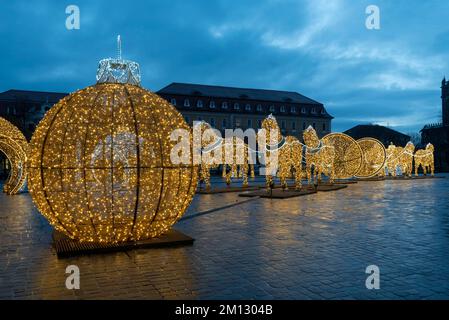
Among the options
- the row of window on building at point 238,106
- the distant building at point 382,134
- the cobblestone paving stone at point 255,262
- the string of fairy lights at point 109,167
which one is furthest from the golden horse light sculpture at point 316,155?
the distant building at point 382,134

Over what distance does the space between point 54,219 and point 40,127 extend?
1.89m

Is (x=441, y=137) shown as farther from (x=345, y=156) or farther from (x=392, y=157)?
(x=345, y=156)

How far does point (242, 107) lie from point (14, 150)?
4509cm

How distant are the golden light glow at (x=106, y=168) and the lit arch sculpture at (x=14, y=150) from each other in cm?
1376

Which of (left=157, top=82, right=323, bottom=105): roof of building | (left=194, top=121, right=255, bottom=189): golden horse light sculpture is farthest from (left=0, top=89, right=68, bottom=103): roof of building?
(left=194, top=121, right=255, bottom=189): golden horse light sculpture

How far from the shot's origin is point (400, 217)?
1193 cm

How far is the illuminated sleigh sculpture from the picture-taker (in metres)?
19.6

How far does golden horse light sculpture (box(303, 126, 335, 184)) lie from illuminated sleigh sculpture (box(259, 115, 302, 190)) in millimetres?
2152

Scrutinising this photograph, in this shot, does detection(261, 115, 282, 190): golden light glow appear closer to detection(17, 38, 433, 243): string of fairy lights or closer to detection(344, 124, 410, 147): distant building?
detection(17, 38, 433, 243): string of fairy lights

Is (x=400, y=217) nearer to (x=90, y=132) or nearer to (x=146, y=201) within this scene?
(x=146, y=201)

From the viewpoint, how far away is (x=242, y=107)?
204 feet

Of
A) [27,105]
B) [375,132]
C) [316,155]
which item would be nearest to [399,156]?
[316,155]

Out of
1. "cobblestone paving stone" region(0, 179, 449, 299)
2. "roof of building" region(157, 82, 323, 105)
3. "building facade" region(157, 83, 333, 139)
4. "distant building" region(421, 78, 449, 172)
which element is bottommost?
"cobblestone paving stone" region(0, 179, 449, 299)

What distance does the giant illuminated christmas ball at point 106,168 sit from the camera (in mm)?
7215
